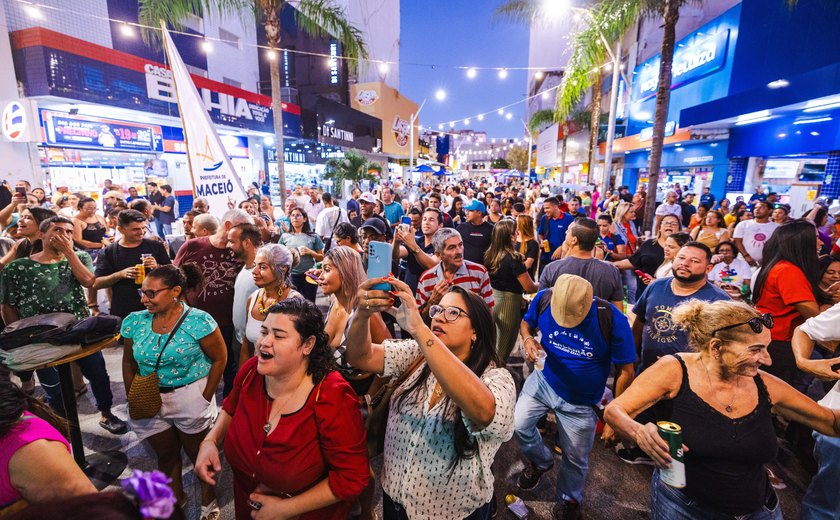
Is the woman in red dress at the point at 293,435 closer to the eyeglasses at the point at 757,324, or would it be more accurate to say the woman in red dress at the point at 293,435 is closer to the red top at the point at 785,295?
the eyeglasses at the point at 757,324

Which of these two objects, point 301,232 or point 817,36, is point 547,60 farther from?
point 301,232

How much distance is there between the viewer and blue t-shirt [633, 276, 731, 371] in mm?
3084

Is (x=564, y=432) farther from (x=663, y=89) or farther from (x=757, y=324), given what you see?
(x=663, y=89)

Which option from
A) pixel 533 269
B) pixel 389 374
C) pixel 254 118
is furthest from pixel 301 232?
pixel 254 118

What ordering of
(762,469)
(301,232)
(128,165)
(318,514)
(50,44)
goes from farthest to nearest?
(128,165) → (50,44) → (301,232) → (762,469) → (318,514)

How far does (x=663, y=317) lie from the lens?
10.5ft

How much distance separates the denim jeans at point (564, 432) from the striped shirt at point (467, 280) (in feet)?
3.54

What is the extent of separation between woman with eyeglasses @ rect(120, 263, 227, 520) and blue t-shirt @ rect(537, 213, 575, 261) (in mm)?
6390

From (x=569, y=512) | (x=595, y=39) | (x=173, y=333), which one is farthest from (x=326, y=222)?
(x=595, y=39)

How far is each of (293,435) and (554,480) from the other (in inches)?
104

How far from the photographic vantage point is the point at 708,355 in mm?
2102

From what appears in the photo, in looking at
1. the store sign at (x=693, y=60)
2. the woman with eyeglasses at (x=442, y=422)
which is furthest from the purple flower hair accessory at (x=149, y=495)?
the store sign at (x=693, y=60)

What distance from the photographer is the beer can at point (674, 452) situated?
1776mm

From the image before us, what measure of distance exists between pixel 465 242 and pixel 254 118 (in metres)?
16.4
